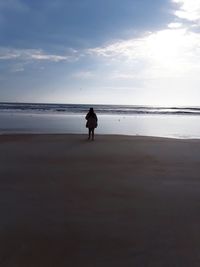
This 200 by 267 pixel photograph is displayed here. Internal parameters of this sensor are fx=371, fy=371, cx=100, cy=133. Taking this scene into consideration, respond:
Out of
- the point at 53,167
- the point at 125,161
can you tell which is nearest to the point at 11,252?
the point at 53,167

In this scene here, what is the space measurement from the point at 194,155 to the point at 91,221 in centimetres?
737

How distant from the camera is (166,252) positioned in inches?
154

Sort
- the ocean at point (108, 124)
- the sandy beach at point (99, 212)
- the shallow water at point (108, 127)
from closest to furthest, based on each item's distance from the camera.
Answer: the sandy beach at point (99, 212) < the shallow water at point (108, 127) < the ocean at point (108, 124)

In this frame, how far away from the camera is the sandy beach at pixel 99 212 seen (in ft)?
12.5

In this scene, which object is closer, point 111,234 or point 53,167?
point 111,234

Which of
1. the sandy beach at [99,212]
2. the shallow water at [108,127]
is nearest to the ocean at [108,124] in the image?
the shallow water at [108,127]

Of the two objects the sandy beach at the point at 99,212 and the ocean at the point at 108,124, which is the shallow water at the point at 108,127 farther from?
the sandy beach at the point at 99,212

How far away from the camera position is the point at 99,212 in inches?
204

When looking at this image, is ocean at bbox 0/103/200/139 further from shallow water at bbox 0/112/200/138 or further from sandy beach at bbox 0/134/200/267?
sandy beach at bbox 0/134/200/267

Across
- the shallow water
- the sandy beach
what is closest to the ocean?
the shallow water

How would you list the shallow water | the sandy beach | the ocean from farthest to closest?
the ocean < the shallow water < the sandy beach

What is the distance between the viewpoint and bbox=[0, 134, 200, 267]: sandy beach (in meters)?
3.82

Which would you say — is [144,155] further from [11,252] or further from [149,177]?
[11,252]

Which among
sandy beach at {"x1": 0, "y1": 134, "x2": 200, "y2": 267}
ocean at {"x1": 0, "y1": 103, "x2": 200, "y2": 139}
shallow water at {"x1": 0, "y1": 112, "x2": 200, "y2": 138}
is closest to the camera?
sandy beach at {"x1": 0, "y1": 134, "x2": 200, "y2": 267}
